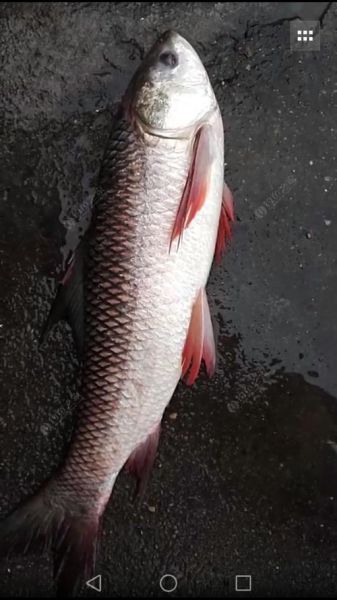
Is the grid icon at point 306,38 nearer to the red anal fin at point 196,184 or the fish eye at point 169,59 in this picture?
the fish eye at point 169,59

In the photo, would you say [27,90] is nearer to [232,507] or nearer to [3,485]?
[3,485]

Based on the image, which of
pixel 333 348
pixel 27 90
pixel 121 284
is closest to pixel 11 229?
pixel 27 90

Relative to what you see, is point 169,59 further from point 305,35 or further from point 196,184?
point 305,35

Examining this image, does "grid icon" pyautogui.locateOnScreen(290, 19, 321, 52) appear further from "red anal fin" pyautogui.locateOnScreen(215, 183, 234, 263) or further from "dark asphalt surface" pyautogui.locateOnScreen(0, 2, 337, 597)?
"red anal fin" pyautogui.locateOnScreen(215, 183, 234, 263)

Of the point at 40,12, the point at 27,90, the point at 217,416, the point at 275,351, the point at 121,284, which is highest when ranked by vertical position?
the point at 40,12

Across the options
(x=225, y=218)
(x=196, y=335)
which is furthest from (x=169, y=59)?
(x=196, y=335)

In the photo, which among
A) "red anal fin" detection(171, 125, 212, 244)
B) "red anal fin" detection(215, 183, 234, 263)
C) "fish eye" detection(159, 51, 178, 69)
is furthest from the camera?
"red anal fin" detection(215, 183, 234, 263)

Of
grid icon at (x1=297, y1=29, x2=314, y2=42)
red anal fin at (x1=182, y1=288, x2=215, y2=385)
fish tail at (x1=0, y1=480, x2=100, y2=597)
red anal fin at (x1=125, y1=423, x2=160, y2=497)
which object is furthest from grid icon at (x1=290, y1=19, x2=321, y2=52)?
fish tail at (x1=0, y1=480, x2=100, y2=597)

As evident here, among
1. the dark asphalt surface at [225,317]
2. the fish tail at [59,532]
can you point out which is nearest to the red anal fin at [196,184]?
the dark asphalt surface at [225,317]
